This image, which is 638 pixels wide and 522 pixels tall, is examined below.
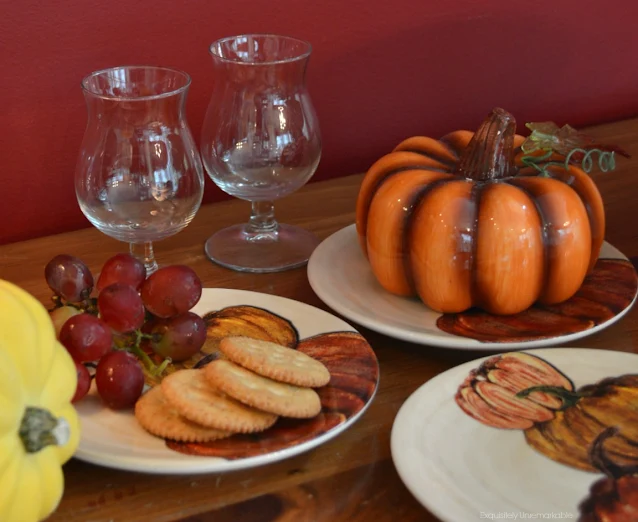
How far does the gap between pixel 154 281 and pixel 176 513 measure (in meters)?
0.25

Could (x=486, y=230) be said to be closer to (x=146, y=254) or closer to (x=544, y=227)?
(x=544, y=227)

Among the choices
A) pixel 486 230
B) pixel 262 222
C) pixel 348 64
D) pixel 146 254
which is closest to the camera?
pixel 486 230

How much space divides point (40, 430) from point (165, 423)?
0.15 metres

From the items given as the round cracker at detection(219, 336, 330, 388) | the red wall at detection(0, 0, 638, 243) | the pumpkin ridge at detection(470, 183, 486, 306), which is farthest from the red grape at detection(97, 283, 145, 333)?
the red wall at detection(0, 0, 638, 243)

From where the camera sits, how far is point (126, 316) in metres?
0.81

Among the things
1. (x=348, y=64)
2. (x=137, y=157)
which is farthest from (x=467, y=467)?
(x=348, y=64)

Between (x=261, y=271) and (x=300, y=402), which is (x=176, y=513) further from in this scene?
(x=261, y=271)

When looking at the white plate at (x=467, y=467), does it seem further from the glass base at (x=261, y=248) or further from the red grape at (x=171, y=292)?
the glass base at (x=261, y=248)

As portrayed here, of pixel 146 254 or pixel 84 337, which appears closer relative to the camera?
pixel 84 337

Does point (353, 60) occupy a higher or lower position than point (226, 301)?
higher

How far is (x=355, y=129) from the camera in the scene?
4.79 feet

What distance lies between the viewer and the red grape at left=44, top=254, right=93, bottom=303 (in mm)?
860

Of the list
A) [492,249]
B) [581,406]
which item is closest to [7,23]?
[492,249]

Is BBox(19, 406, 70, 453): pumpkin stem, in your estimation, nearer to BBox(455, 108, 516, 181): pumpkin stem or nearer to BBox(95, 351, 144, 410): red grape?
BBox(95, 351, 144, 410): red grape
